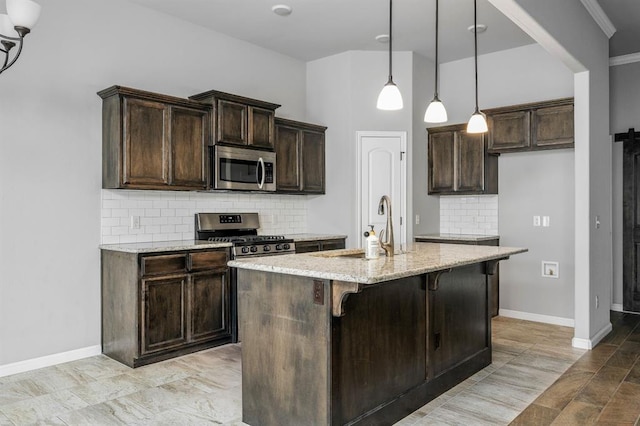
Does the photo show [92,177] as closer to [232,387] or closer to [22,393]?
[22,393]

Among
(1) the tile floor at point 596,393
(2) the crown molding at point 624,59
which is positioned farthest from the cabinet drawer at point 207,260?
(2) the crown molding at point 624,59

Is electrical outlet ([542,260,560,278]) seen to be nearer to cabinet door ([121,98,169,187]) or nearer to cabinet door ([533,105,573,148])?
cabinet door ([533,105,573,148])

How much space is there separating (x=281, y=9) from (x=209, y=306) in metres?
2.88

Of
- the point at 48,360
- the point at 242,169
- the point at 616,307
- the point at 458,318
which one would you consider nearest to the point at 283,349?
the point at 458,318

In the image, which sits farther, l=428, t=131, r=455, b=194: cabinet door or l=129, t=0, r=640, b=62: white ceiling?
l=428, t=131, r=455, b=194: cabinet door

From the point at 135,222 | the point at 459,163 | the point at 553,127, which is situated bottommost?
the point at 135,222

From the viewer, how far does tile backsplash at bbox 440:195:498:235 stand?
19.3ft

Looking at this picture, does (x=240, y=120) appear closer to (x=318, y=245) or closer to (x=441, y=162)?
(x=318, y=245)

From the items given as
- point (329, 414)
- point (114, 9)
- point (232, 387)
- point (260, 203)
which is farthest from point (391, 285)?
point (114, 9)

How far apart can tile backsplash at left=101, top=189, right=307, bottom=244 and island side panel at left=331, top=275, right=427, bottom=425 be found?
267 cm

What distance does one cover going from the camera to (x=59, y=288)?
13.1ft

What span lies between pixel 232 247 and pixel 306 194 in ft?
5.46

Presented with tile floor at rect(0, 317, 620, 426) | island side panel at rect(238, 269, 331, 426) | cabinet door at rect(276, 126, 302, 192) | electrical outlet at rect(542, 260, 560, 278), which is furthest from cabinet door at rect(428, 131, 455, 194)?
island side panel at rect(238, 269, 331, 426)

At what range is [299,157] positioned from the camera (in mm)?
5730
